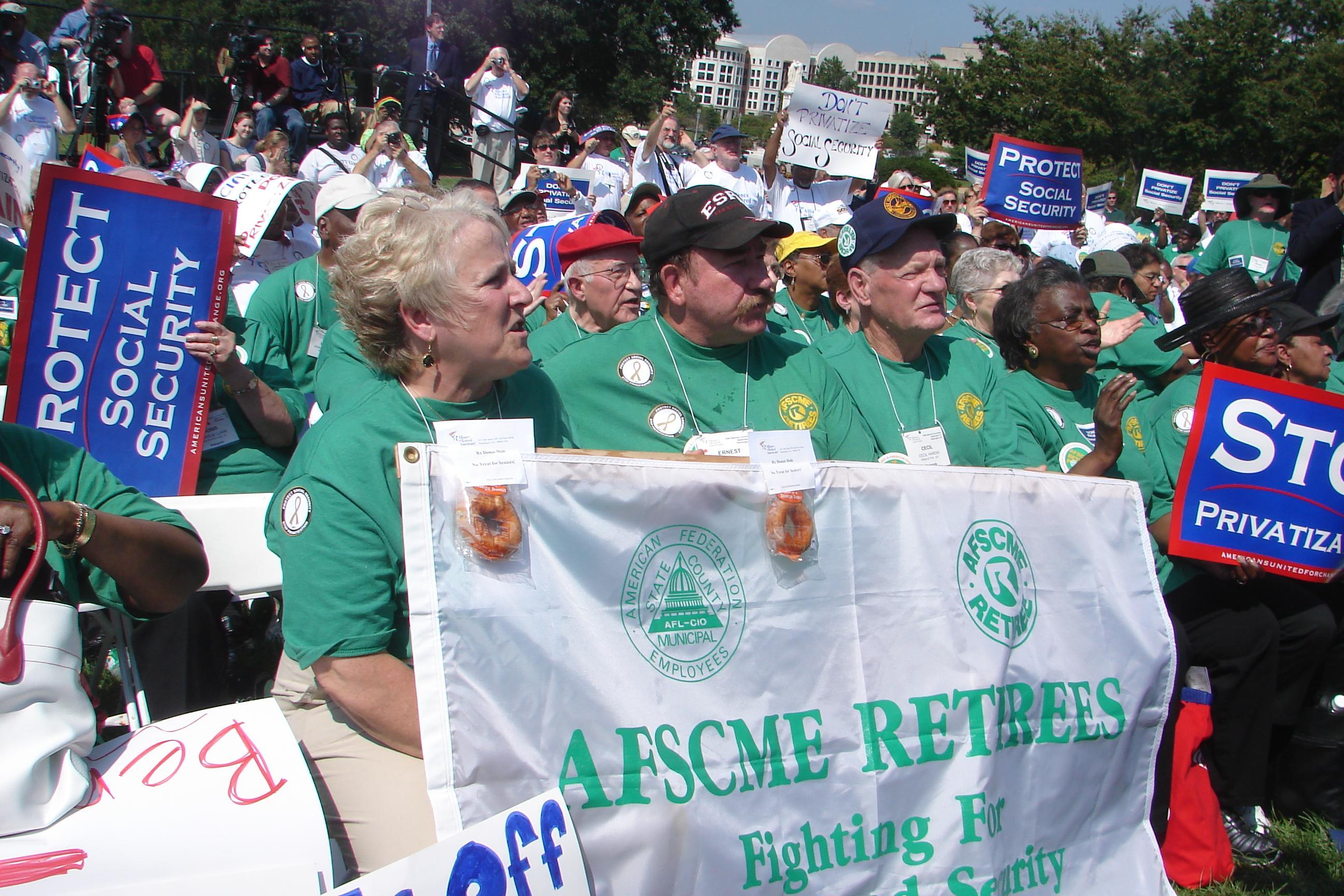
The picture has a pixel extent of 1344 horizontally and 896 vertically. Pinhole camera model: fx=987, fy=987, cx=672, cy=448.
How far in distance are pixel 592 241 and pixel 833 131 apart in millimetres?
5951

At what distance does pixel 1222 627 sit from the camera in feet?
12.3

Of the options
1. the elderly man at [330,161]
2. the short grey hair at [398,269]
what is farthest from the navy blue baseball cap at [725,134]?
the short grey hair at [398,269]

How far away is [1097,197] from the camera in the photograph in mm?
16547

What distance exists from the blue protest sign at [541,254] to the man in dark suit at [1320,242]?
16.6ft

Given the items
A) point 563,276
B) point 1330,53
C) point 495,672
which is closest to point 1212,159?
point 1330,53

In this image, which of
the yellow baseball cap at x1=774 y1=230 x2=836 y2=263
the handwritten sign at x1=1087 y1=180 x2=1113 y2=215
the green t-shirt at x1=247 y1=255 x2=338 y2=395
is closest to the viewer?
the green t-shirt at x1=247 y1=255 x2=338 y2=395

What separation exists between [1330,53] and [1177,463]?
1698 inches

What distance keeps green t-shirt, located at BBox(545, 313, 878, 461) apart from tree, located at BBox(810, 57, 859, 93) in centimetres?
12857

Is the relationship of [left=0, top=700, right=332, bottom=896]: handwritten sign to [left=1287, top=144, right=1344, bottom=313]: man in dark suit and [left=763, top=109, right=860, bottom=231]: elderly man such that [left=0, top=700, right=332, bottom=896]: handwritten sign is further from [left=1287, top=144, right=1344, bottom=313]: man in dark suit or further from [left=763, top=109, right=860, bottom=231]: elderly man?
[left=763, top=109, right=860, bottom=231]: elderly man

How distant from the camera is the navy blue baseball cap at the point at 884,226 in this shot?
363 centimetres

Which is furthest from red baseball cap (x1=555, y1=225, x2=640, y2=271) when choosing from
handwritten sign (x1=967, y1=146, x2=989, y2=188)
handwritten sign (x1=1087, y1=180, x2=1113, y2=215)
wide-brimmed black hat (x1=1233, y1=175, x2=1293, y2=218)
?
handwritten sign (x1=1087, y1=180, x2=1113, y2=215)

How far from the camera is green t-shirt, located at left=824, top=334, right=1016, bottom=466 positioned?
11.8 ft

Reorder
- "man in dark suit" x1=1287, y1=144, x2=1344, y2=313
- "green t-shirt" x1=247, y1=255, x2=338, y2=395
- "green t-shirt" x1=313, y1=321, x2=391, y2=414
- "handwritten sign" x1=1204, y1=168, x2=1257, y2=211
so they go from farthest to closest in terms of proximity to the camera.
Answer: "handwritten sign" x1=1204, y1=168, x2=1257, y2=211 → "man in dark suit" x1=1287, y1=144, x2=1344, y2=313 → "green t-shirt" x1=247, y1=255, x2=338, y2=395 → "green t-shirt" x1=313, y1=321, x2=391, y2=414

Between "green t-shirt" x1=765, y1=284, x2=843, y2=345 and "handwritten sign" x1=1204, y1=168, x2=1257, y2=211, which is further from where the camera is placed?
"handwritten sign" x1=1204, y1=168, x2=1257, y2=211
